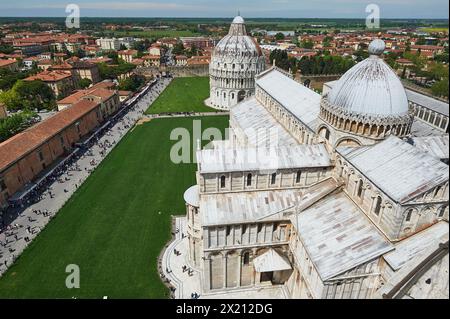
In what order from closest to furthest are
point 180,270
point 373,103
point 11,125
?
point 373,103 < point 180,270 < point 11,125

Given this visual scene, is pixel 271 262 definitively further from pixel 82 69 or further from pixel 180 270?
pixel 82 69

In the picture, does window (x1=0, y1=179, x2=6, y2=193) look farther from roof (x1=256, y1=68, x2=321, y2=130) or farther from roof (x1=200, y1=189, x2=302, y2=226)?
roof (x1=256, y1=68, x2=321, y2=130)

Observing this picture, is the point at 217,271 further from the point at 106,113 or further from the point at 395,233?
the point at 106,113

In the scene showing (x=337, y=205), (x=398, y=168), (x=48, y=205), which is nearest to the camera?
(x=398, y=168)

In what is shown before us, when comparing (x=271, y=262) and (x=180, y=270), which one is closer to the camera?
(x=271, y=262)

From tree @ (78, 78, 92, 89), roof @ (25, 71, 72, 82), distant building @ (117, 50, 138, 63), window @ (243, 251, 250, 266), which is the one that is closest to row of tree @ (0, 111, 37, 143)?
roof @ (25, 71, 72, 82)

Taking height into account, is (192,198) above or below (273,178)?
below

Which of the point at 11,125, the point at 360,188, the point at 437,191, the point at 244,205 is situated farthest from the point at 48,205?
the point at 437,191
